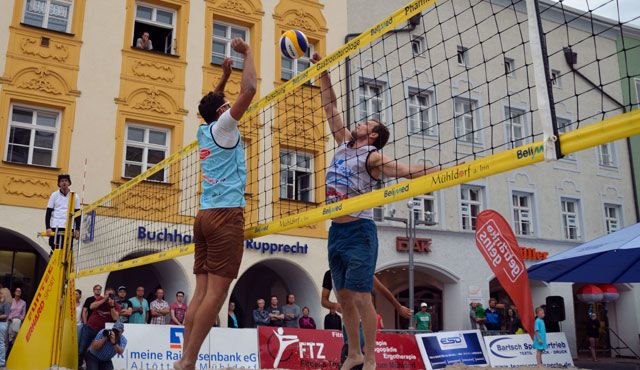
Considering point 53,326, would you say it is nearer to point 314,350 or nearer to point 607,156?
point 314,350

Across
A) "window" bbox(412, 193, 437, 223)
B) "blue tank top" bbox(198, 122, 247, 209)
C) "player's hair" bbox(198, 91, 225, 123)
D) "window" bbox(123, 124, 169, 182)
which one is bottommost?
"blue tank top" bbox(198, 122, 247, 209)

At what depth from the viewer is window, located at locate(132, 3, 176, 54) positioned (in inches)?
673

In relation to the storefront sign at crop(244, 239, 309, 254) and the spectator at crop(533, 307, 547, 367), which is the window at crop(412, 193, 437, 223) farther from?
the spectator at crop(533, 307, 547, 367)

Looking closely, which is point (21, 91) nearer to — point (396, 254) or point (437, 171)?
point (396, 254)

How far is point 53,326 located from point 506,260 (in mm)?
9942

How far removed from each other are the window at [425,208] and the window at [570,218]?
5.84 m

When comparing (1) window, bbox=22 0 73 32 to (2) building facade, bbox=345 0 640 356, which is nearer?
(1) window, bbox=22 0 73 32

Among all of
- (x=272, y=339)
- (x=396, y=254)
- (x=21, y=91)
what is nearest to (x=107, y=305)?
(x=272, y=339)

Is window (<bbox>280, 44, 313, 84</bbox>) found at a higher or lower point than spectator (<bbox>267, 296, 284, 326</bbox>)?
higher

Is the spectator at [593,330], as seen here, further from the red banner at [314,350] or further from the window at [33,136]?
the window at [33,136]

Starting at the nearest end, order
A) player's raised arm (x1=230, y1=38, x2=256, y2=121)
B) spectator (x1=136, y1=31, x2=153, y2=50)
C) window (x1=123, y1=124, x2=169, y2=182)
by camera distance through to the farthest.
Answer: player's raised arm (x1=230, y1=38, x2=256, y2=121), window (x1=123, y1=124, x2=169, y2=182), spectator (x1=136, y1=31, x2=153, y2=50)

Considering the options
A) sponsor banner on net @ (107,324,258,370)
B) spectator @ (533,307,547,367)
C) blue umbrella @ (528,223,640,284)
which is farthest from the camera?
spectator @ (533,307,547,367)

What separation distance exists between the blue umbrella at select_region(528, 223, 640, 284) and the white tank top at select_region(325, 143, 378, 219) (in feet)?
26.0

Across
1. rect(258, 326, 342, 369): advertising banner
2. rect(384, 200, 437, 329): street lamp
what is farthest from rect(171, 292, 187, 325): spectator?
rect(384, 200, 437, 329): street lamp
